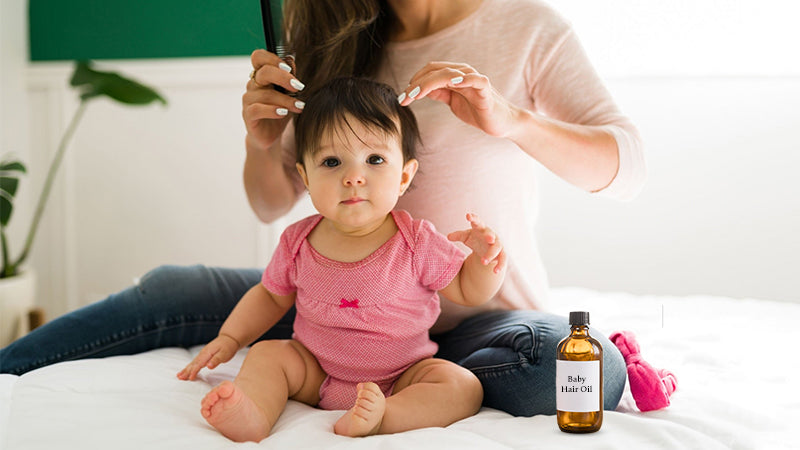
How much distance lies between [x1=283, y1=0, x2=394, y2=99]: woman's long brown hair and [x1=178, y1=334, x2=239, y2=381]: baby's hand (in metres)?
0.49

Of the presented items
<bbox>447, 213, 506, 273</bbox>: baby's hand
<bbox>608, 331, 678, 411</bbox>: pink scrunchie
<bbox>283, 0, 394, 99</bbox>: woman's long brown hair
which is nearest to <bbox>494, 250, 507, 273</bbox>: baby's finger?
<bbox>447, 213, 506, 273</bbox>: baby's hand

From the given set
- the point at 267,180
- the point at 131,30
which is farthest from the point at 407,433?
the point at 131,30

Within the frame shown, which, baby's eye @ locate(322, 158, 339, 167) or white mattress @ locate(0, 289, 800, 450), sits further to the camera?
baby's eye @ locate(322, 158, 339, 167)

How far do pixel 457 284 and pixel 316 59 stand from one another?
1.75ft

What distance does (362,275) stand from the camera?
1.09 metres

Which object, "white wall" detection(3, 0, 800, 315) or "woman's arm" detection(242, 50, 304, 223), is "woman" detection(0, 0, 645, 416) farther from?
"white wall" detection(3, 0, 800, 315)

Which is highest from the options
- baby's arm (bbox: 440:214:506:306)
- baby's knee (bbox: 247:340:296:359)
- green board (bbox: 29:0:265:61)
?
green board (bbox: 29:0:265:61)

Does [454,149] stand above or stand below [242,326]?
above

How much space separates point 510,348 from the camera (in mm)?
1062

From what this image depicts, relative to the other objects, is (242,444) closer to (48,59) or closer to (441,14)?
(441,14)

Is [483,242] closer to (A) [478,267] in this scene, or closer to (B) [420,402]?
(A) [478,267]

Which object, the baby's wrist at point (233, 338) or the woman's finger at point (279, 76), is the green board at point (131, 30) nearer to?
the woman's finger at point (279, 76)

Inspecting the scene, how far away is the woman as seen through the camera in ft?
3.78

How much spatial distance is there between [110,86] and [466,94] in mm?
1792
